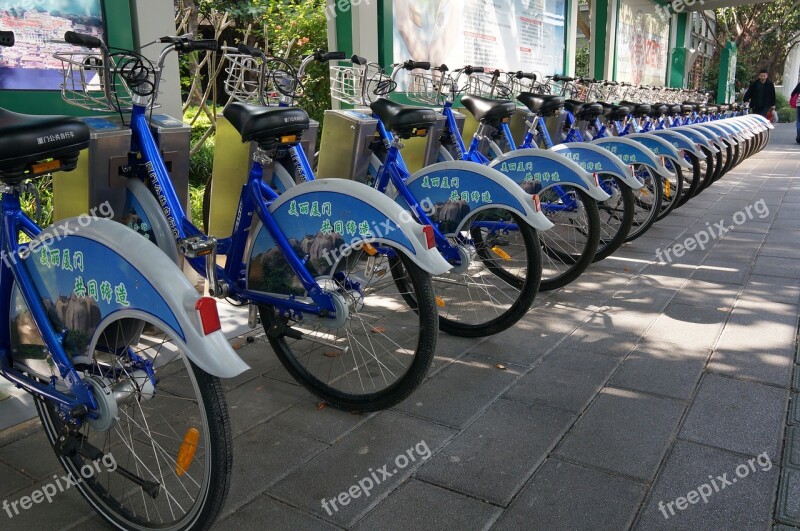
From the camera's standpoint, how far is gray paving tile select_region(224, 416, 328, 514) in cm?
231

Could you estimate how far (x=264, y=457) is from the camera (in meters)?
2.52

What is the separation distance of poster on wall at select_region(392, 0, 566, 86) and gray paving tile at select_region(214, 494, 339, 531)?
14.8 ft

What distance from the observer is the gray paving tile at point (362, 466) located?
2234mm

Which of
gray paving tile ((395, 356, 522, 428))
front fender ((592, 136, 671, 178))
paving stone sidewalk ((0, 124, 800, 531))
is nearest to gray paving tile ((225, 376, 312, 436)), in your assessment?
paving stone sidewalk ((0, 124, 800, 531))

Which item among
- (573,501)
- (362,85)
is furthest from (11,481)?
(362,85)

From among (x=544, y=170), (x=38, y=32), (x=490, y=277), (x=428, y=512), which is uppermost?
(x=38, y=32)

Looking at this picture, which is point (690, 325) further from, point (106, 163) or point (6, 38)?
point (6, 38)

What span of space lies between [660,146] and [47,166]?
4966 millimetres

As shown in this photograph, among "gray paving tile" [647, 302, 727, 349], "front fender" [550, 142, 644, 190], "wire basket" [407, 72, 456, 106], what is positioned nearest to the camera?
"gray paving tile" [647, 302, 727, 349]

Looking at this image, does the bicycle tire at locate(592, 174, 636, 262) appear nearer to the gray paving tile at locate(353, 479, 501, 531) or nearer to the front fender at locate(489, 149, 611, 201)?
the front fender at locate(489, 149, 611, 201)

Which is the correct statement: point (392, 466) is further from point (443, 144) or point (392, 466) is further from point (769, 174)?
point (769, 174)

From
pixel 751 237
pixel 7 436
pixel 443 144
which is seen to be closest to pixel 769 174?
pixel 751 237

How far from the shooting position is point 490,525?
6.91 ft

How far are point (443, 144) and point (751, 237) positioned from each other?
320 cm
